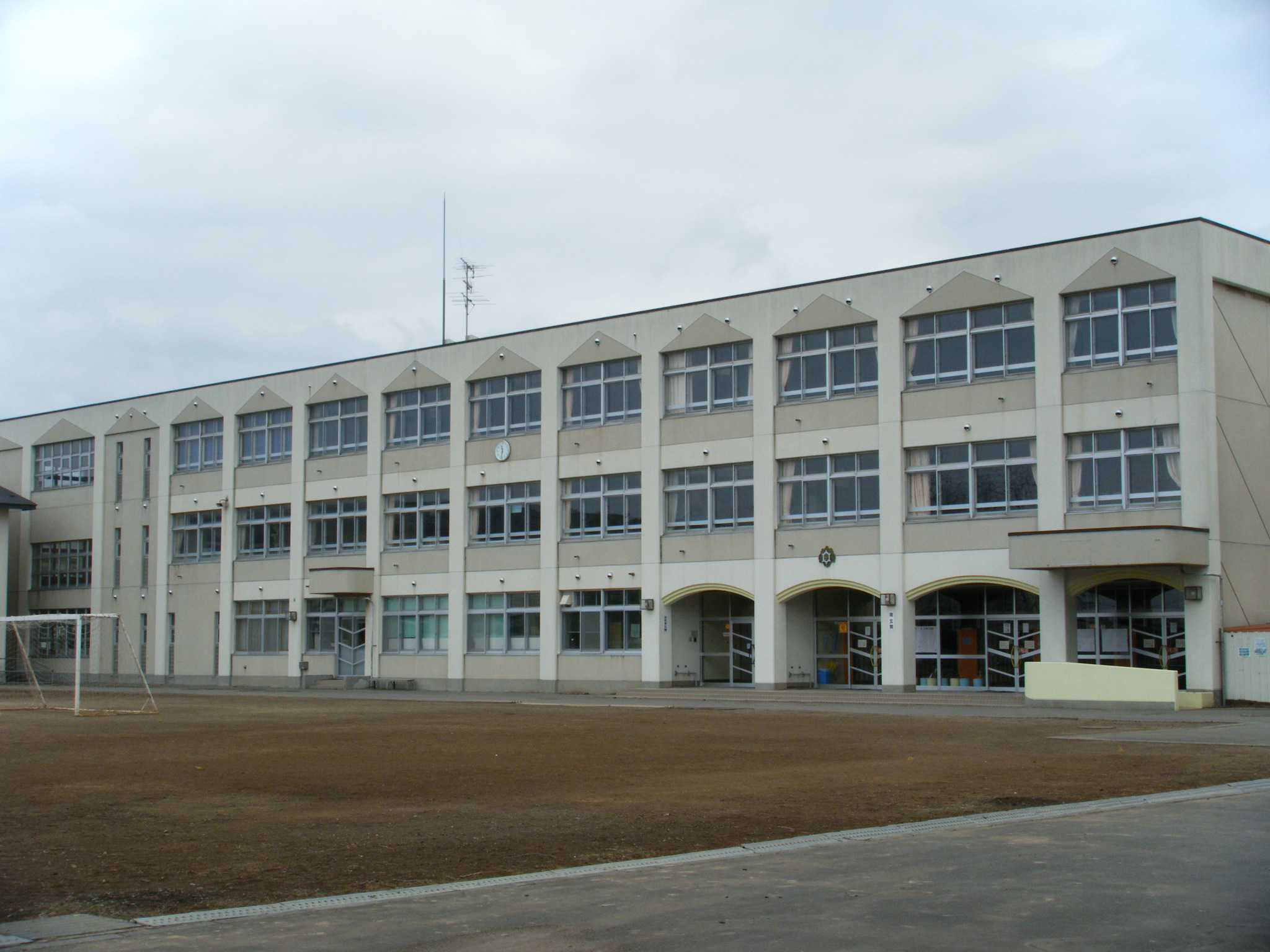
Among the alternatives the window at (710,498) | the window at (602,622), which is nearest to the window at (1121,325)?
the window at (710,498)

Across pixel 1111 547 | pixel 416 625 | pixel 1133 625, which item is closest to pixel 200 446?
pixel 416 625

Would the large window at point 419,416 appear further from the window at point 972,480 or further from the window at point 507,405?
the window at point 972,480

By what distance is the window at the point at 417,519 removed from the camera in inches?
1750

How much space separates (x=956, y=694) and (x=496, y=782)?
69.2ft

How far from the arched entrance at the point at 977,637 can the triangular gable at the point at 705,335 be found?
30.6 ft

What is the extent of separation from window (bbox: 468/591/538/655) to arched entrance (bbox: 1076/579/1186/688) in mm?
17638

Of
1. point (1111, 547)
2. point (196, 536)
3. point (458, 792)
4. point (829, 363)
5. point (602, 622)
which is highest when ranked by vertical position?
point (829, 363)

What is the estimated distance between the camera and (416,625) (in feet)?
148

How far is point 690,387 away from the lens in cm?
3878

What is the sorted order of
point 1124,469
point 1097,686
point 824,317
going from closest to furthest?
point 1097,686 < point 1124,469 < point 824,317

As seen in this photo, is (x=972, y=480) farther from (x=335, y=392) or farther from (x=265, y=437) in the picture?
(x=265, y=437)

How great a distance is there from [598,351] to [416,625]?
12041 millimetres

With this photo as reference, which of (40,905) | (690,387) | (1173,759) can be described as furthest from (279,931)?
(690,387)

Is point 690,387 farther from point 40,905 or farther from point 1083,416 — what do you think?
point 40,905
